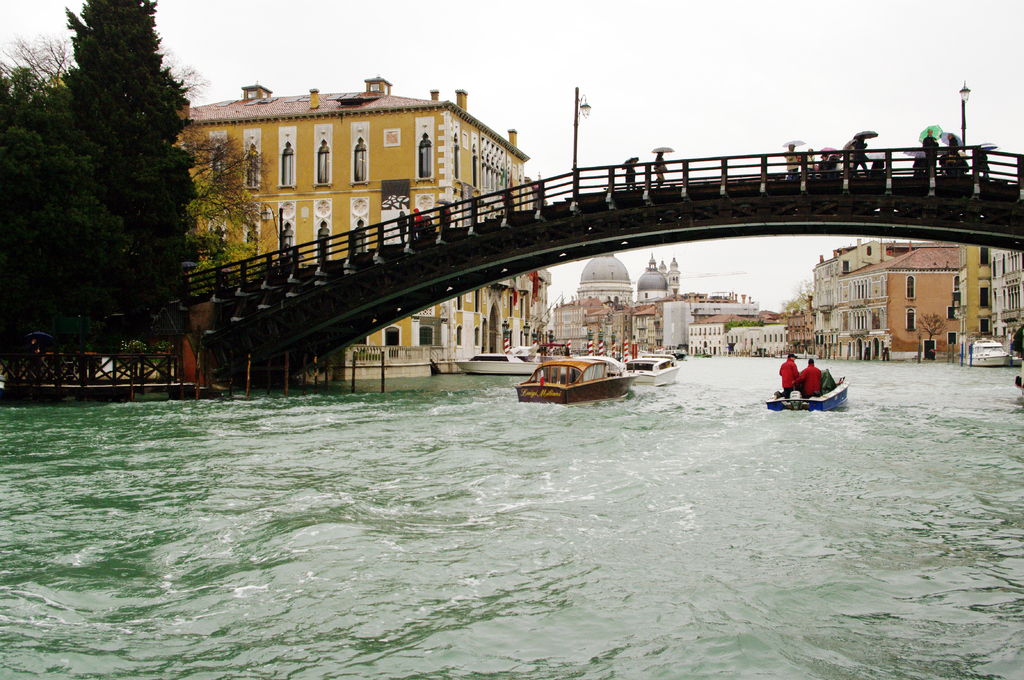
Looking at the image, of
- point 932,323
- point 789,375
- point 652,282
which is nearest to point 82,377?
point 789,375

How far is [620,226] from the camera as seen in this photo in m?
20.6

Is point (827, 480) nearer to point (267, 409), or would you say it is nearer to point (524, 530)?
point (524, 530)

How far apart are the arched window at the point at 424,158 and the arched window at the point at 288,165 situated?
6489 mm

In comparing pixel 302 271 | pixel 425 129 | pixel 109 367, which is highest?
pixel 425 129

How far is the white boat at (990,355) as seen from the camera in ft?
152

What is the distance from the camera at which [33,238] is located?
779 inches

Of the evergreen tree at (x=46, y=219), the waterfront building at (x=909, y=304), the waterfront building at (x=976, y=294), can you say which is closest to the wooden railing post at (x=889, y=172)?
the evergreen tree at (x=46, y=219)

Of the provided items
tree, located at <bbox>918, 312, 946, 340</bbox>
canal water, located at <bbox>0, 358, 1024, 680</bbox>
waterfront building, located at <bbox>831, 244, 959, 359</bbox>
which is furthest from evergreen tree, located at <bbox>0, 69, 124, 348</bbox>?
tree, located at <bbox>918, 312, 946, 340</bbox>

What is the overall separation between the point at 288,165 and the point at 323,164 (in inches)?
72.8

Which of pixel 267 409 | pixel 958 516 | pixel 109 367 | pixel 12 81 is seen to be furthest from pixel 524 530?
pixel 12 81

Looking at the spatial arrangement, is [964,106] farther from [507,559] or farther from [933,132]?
[507,559]

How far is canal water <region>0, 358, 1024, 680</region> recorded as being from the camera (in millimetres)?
4820

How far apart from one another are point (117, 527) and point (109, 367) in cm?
1460

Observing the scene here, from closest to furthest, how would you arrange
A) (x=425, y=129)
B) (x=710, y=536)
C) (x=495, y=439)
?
(x=710, y=536)
(x=495, y=439)
(x=425, y=129)
